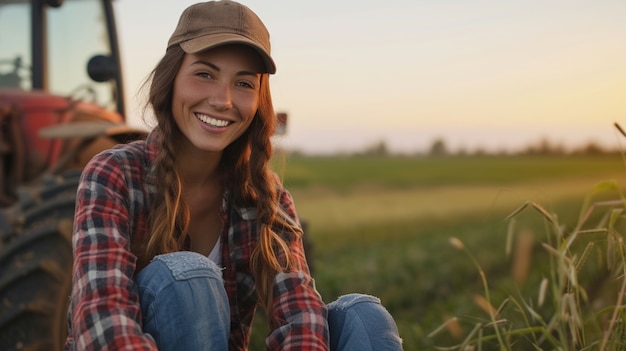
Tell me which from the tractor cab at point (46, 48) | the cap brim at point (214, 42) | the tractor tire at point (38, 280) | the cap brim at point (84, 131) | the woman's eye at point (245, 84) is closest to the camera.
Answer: the cap brim at point (214, 42)

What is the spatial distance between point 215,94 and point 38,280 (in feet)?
→ 4.15

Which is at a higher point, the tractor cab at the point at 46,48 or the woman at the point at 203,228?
the tractor cab at the point at 46,48

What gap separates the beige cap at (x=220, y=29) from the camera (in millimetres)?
2117

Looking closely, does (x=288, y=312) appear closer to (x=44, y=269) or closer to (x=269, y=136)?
(x=269, y=136)

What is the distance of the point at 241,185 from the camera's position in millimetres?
2322

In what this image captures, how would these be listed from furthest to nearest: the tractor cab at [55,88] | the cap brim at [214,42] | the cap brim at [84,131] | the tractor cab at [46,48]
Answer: the tractor cab at [46,48], the tractor cab at [55,88], the cap brim at [84,131], the cap brim at [214,42]

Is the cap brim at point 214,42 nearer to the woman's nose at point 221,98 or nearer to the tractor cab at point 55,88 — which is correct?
the woman's nose at point 221,98

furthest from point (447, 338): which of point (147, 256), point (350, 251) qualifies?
point (350, 251)

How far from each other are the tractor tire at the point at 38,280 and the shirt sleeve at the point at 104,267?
955 millimetres

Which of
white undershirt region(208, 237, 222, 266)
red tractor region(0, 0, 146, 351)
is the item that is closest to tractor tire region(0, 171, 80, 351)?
red tractor region(0, 0, 146, 351)

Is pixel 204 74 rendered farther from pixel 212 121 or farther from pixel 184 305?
pixel 184 305

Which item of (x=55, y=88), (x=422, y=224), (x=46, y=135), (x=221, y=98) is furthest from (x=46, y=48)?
(x=422, y=224)

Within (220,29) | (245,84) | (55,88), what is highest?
(220,29)

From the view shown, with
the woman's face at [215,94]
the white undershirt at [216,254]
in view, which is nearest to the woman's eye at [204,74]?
the woman's face at [215,94]
